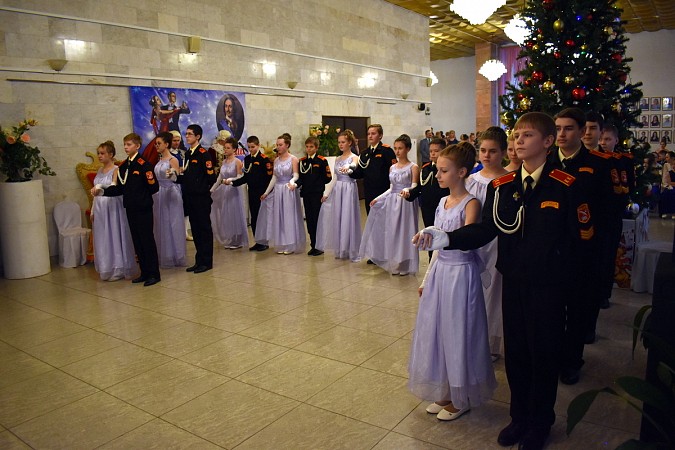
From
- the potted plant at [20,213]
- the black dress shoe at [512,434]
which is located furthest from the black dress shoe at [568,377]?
the potted plant at [20,213]

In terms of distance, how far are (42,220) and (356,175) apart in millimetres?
4387

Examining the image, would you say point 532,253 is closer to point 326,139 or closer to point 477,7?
point 477,7

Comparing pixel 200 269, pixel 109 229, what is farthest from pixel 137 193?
pixel 200 269

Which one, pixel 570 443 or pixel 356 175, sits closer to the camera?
pixel 570 443

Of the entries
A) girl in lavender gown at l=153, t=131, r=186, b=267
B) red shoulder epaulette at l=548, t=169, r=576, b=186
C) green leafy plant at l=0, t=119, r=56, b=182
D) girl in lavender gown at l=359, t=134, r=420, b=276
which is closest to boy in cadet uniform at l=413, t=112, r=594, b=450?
red shoulder epaulette at l=548, t=169, r=576, b=186

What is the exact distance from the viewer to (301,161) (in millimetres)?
7965

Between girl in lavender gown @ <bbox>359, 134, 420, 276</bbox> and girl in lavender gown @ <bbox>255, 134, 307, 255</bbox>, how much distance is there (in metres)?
1.69

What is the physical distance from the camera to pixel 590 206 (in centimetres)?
358

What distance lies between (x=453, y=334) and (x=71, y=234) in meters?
6.58

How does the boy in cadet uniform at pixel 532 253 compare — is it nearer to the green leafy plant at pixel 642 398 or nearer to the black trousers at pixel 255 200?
the green leafy plant at pixel 642 398

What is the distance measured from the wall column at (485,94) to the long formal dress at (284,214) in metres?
15.6

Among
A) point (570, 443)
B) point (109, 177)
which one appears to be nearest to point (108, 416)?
point (570, 443)

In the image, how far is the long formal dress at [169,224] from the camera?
24.0 feet

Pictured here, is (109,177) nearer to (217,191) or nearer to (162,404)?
(217,191)
